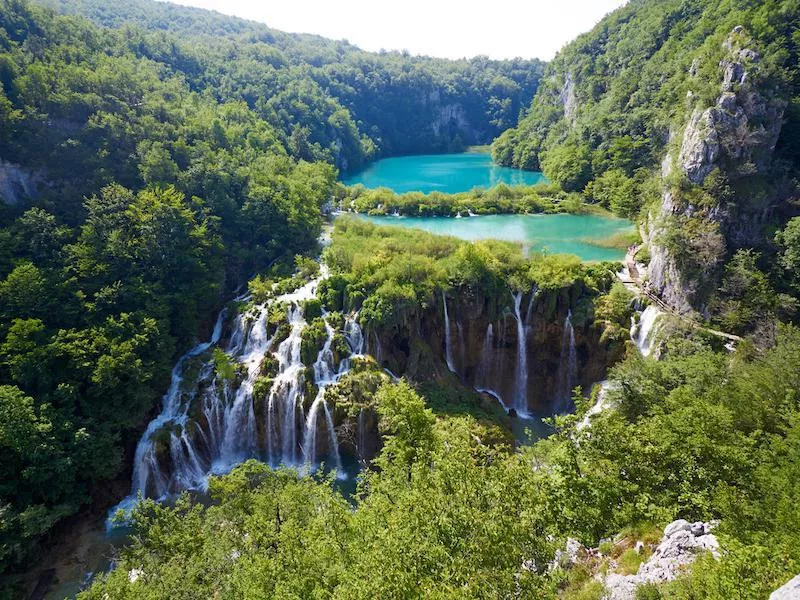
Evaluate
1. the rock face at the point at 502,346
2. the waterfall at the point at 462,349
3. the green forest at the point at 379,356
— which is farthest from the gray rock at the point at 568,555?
the waterfall at the point at 462,349

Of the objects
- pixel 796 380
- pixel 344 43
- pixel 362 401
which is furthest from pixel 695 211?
pixel 344 43

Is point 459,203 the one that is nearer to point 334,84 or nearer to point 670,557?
point 670,557

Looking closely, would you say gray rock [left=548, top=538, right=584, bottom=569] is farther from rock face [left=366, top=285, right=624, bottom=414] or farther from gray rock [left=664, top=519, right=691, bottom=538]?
rock face [left=366, top=285, right=624, bottom=414]

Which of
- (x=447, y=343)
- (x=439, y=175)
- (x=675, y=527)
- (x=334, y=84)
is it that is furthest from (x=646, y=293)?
(x=334, y=84)

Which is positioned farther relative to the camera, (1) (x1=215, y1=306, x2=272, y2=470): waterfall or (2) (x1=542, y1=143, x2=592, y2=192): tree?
(2) (x1=542, y1=143, x2=592, y2=192): tree

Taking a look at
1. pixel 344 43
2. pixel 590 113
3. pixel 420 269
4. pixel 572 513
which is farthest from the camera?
pixel 344 43

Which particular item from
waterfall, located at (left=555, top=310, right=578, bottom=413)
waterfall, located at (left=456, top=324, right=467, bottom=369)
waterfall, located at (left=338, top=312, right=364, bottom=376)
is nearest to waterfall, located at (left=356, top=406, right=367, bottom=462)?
waterfall, located at (left=338, top=312, right=364, bottom=376)

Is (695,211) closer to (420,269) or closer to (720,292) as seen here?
(720,292)
